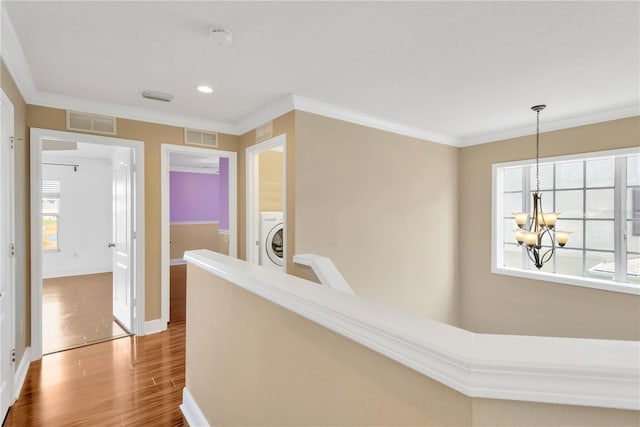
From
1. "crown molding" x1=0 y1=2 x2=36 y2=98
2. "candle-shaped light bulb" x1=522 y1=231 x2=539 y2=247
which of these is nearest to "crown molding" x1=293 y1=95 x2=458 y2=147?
"candle-shaped light bulb" x1=522 y1=231 x2=539 y2=247

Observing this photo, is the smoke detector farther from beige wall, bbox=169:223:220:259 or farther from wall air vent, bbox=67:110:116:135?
beige wall, bbox=169:223:220:259

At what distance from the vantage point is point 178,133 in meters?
3.60

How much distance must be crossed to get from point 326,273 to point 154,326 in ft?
8.70

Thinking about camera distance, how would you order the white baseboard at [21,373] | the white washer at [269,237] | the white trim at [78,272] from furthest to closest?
the white trim at [78,272] → the white washer at [269,237] → the white baseboard at [21,373]

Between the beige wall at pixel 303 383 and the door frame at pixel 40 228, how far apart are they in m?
1.67

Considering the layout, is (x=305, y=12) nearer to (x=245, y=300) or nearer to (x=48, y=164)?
(x=245, y=300)

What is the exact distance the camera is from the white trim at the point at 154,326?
339cm

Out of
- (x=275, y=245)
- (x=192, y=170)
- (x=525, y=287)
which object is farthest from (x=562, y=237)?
(x=192, y=170)

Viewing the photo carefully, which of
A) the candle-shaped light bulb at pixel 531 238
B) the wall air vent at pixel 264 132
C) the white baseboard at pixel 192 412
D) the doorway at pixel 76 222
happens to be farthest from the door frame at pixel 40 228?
the candle-shaped light bulb at pixel 531 238

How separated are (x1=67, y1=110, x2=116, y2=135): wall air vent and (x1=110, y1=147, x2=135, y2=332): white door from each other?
304 millimetres

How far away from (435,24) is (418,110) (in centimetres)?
156

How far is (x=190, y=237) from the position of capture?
762 cm

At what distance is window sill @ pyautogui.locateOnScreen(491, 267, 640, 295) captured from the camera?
3.22 m

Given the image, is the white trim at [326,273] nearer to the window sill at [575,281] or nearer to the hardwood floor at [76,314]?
the hardwood floor at [76,314]
